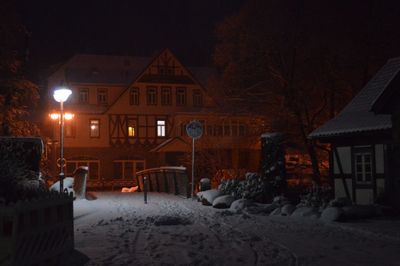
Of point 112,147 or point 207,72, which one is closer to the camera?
point 112,147

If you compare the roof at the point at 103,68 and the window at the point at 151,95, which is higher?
the roof at the point at 103,68

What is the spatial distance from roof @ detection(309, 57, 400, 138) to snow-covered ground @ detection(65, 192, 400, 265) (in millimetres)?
5187

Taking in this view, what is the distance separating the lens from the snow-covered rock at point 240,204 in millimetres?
18906

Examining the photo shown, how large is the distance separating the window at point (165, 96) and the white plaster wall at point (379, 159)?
34426 millimetres

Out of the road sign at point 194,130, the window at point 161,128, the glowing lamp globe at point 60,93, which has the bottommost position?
the road sign at point 194,130

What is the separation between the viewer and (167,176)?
30.2 m

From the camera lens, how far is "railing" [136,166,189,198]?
26513 mm

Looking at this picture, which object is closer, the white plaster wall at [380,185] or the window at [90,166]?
the white plaster wall at [380,185]

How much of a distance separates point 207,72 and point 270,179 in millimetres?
39015

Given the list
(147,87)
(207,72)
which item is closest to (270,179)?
(147,87)

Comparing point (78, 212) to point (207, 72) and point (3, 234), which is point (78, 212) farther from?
point (207, 72)

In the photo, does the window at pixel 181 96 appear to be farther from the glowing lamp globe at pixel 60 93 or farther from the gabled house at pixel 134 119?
the glowing lamp globe at pixel 60 93

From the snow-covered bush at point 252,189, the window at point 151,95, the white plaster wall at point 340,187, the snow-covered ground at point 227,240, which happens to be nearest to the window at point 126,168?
the window at point 151,95

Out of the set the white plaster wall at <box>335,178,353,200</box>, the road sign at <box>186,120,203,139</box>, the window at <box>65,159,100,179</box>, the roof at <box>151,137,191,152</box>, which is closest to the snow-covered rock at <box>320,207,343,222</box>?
the white plaster wall at <box>335,178,353,200</box>
